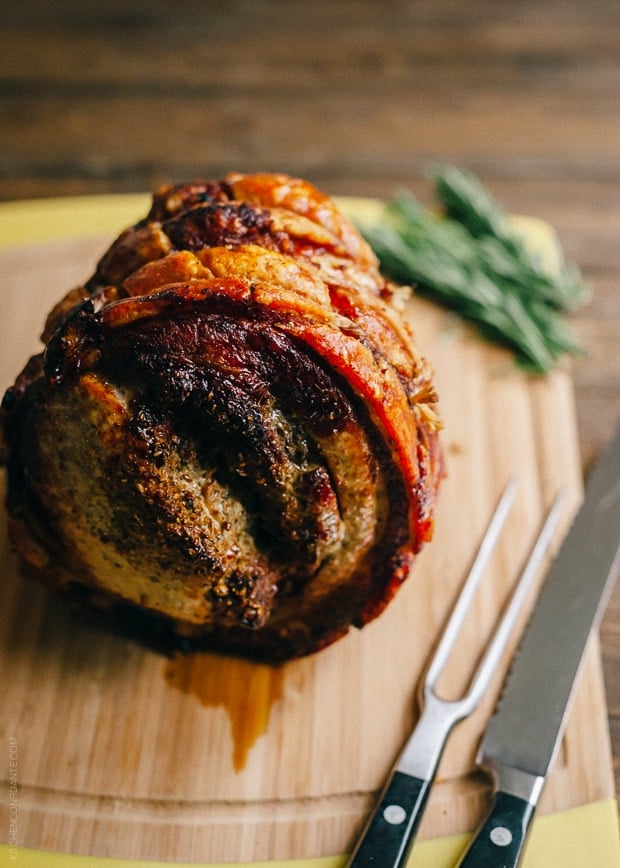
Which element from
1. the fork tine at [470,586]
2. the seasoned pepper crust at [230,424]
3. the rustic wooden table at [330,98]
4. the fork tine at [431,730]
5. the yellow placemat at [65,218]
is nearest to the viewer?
the seasoned pepper crust at [230,424]

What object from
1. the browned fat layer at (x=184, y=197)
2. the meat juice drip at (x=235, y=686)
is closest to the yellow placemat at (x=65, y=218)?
the browned fat layer at (x=184, y=197)

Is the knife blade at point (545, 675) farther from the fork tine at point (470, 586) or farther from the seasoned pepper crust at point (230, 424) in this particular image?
the seasoned pepper crust at point (230, 424)

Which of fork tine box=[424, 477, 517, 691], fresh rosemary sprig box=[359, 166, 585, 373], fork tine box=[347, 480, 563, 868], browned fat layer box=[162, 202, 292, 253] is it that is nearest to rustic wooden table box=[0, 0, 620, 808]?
fresh rosemary sprig box=[359, 166, 585, 373]

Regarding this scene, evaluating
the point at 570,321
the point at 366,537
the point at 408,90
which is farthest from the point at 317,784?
the point at 408,90

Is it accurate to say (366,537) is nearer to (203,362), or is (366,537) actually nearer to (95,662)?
(203,362)

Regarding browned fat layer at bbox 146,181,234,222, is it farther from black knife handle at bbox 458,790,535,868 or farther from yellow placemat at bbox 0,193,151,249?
black knife handle at bbox 458,790,535,868

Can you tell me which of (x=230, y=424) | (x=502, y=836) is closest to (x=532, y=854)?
(x=502, y=836)

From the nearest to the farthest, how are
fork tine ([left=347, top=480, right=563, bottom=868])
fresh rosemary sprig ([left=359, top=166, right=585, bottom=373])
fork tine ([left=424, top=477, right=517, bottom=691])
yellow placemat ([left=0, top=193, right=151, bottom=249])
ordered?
1. fork tine ([left=347, top=480, right=563, bottom=868])
2. fork tine ([left=424, top=477, right=517, bottom=691])
3. fresh rosemary sprig ([left=359, top=166, right=585, bottom=373])
4. yellow placemat ([left=0, top=193, right=151, bottom=249])

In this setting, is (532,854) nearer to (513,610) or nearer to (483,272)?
(513,610)
